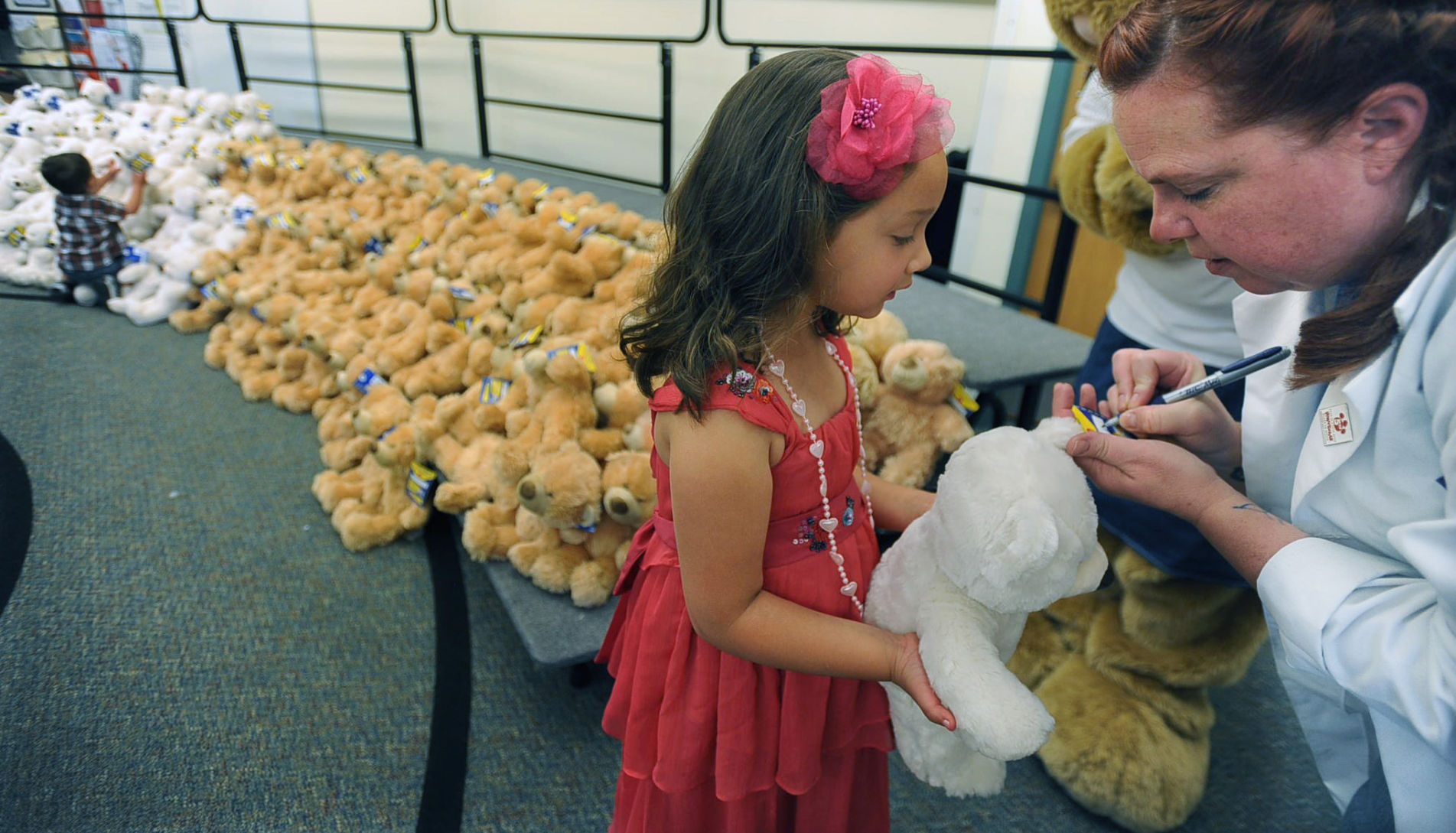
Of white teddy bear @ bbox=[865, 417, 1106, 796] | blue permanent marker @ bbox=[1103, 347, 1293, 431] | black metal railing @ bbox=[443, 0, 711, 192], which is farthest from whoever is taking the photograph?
black metal railing @ bbox=[443, 0, 711, 192]

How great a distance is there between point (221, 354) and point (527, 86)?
2.41m

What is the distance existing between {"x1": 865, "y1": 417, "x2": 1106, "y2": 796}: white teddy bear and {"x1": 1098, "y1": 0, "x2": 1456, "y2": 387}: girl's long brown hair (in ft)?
0.88

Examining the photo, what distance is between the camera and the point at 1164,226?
70cm

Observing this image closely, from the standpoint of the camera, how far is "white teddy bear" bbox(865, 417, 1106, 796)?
2.17ft

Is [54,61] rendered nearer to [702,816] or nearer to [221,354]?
[221,354]

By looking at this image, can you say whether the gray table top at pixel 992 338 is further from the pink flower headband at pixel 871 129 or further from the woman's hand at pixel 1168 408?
the pink flower headband at pixel 871 129

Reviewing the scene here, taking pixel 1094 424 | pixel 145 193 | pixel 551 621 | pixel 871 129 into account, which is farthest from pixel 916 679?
pixel 145 193

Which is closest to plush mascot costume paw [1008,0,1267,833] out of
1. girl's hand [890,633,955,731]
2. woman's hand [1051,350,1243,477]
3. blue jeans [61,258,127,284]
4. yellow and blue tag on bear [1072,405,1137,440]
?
woman's hand [1051,350,1243,477]

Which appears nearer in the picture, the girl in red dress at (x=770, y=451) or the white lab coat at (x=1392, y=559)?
the white lab coat at (x=1392, y=559)

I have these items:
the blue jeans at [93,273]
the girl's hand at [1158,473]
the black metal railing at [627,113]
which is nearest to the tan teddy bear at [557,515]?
the girl's hand at [1158,473]

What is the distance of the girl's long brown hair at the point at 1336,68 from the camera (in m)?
0.54

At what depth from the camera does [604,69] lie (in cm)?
394

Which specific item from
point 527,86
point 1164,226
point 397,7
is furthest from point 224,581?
point 397,7

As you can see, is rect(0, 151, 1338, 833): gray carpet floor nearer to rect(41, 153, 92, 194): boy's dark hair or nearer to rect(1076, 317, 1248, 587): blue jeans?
rect(1076, 317, 1248, 587): blue jeans
